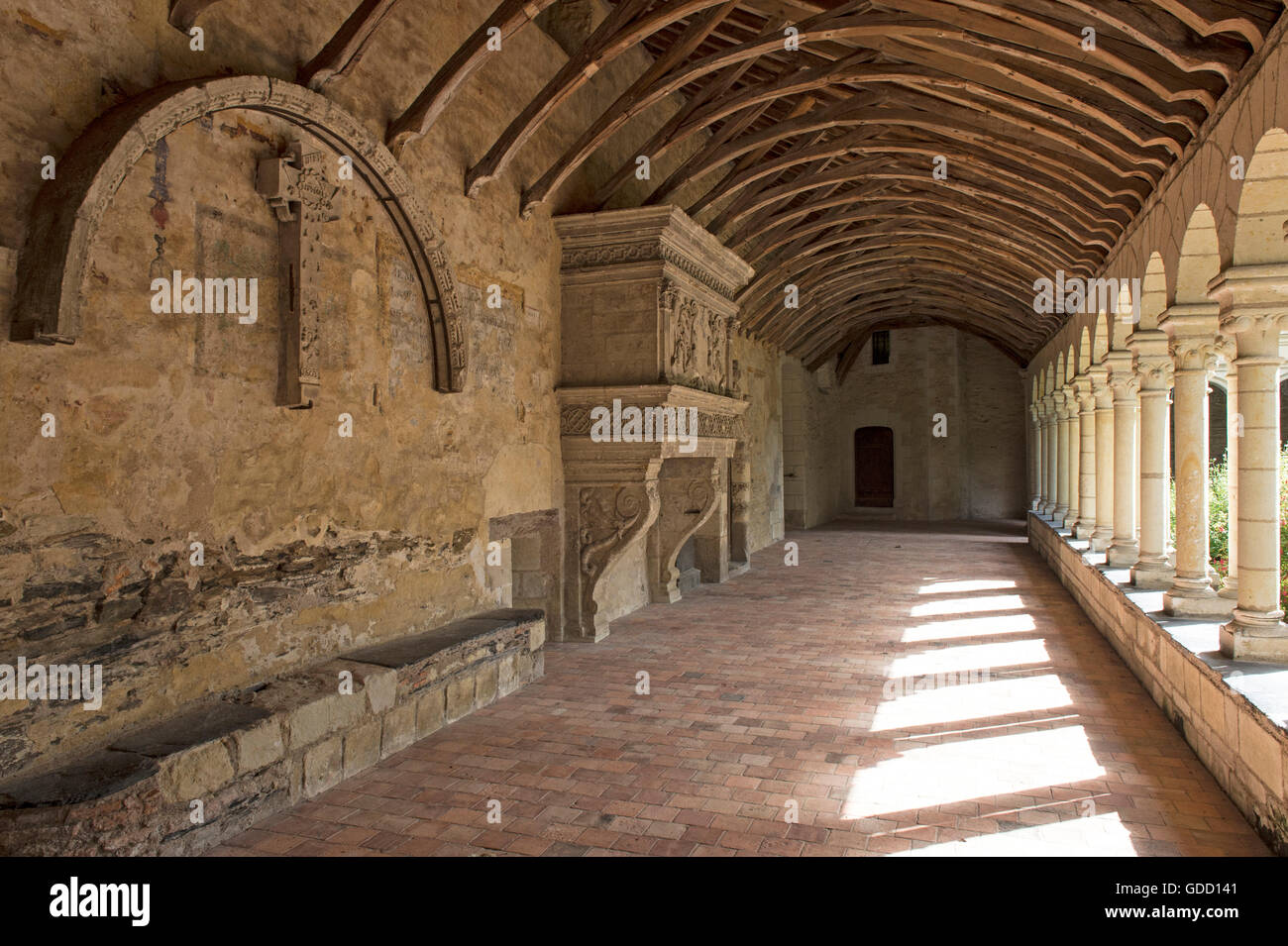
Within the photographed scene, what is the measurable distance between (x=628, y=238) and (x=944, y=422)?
1673 cm

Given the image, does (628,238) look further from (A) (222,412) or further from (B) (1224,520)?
(B) (1224,520)

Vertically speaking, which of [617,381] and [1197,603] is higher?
[617,381]

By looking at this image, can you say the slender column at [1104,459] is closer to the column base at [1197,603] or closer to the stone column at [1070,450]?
the stone column at [1070,450]

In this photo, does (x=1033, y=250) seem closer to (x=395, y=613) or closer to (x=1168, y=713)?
(x=1168, y=713)

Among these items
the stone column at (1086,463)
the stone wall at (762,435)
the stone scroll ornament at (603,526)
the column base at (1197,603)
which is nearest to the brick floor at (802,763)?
the stone scroll ornament at (603,526)

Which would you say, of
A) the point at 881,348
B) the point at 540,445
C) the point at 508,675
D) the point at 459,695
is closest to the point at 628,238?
the point at 540,445

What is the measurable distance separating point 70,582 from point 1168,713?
5854 millimetres

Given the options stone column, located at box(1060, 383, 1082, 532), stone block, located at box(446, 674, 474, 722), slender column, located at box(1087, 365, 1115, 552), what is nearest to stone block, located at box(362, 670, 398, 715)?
stone block, located at box(446, 674, 474, 722)

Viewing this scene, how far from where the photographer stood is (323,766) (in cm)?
399

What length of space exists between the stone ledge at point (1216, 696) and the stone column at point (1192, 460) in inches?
7.4

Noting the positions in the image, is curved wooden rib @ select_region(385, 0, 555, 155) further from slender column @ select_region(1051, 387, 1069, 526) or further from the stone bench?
slender column @ select_region(1051, 387, 1069, 526)

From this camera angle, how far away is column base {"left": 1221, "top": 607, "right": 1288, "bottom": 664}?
4.20 meters

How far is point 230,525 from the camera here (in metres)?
3.88

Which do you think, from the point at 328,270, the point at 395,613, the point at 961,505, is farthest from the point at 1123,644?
the point at 961,505
